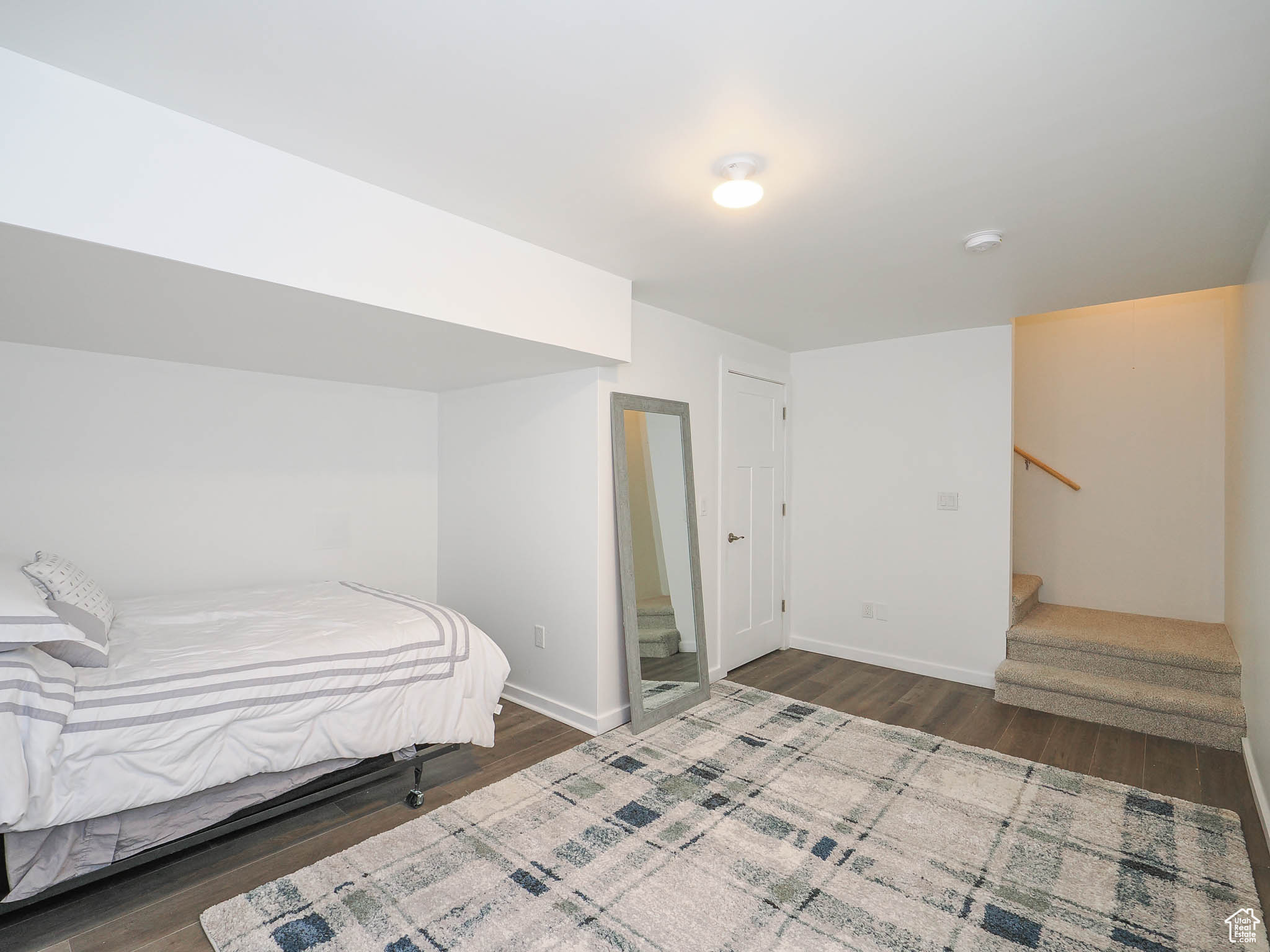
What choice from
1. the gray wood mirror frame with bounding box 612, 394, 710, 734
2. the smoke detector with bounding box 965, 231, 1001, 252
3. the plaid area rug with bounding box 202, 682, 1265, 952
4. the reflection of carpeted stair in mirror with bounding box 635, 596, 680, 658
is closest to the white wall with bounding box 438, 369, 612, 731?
the gray wood mirror frame with bounding box 612, 394, 710, 734

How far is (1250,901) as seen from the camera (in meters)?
1.96

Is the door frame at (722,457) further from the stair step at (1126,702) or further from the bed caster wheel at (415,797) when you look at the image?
the bed caster wheel at (415,797)

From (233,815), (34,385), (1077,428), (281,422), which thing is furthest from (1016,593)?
(34,385)

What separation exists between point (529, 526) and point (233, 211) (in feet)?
7.12

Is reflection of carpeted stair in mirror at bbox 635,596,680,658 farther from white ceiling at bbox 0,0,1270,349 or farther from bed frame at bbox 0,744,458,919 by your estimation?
white ceiling at bbox 0,0,1270,349

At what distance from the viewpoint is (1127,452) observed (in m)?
4.32

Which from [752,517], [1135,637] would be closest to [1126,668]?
[1135,637]

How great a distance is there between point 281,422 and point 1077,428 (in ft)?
17.4

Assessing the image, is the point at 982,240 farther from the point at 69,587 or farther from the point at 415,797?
the point at 69,587

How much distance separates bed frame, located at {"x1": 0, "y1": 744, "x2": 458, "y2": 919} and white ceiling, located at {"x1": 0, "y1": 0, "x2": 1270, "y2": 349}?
2.20 metres

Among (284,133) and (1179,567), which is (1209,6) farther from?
(1179,567)

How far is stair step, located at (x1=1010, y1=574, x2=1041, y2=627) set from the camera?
403 centimetres

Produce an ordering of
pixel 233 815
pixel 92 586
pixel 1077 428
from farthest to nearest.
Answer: pixel 1077 428 < pixel 92 586 < pixel 233 815

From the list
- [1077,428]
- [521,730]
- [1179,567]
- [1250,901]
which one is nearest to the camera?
[1250,901]
